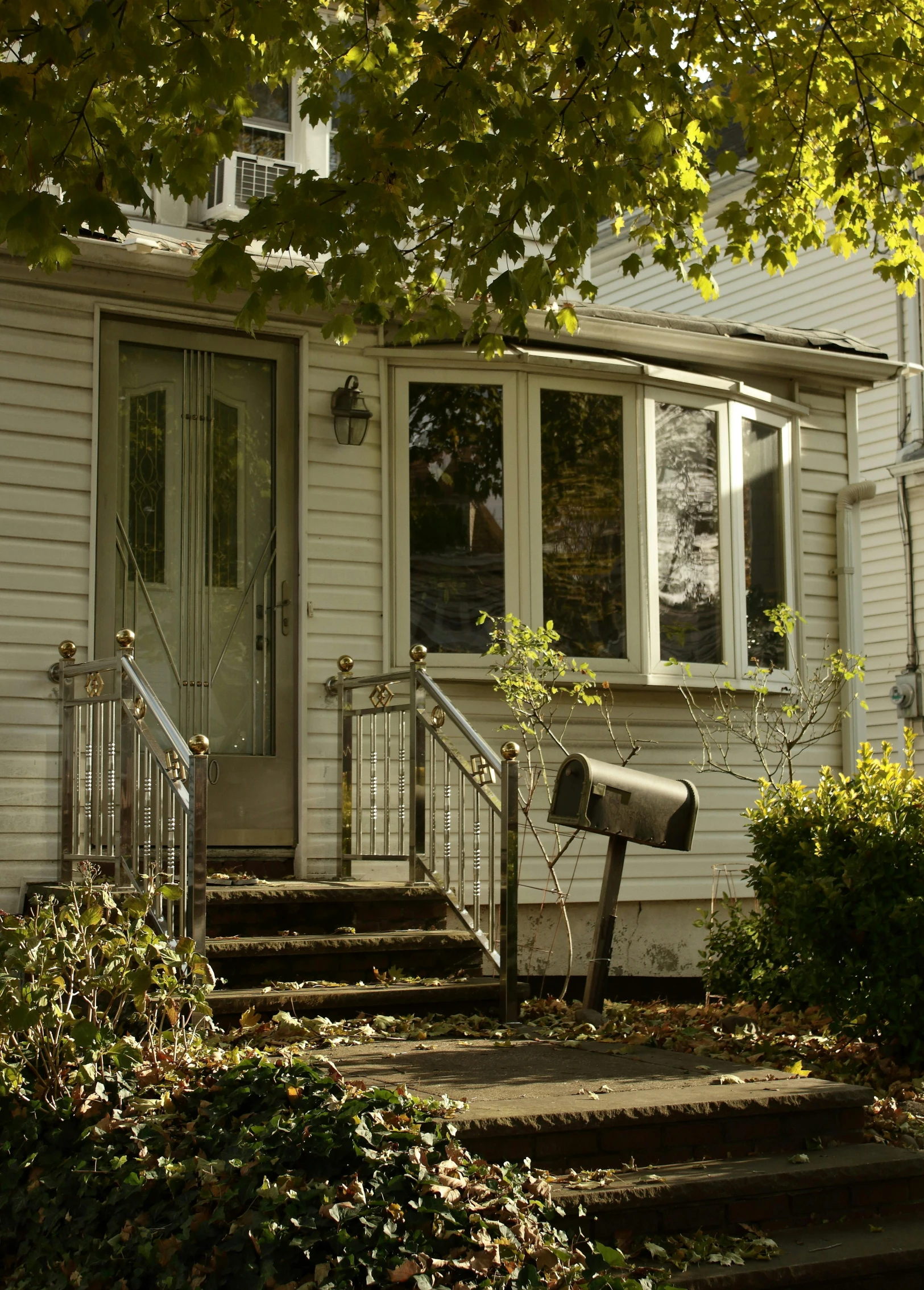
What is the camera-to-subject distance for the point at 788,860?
6.46 m

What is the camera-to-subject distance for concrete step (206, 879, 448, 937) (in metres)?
6.51

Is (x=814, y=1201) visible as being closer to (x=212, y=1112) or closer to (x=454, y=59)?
(x=212, y=1112)

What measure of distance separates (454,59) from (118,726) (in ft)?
10.7

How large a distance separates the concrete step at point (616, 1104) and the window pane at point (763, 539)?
432cm

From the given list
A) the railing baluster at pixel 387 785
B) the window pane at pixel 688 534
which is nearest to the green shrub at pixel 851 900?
the railing baluster at pixel 387 785

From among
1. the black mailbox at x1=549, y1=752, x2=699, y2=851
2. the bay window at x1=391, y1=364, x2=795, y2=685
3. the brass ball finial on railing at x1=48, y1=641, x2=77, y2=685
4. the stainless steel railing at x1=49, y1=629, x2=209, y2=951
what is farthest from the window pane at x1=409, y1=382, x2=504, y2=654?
the black mailbox at x1=549, y1=752, x2=699, y2=851

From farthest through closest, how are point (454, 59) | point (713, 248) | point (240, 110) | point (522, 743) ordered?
point (522, 743) → point (713, 248) → point (240, 110) → point (454, 59)

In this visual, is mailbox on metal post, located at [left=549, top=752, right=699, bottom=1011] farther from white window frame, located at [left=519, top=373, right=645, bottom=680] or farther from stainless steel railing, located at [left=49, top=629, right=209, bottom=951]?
white window frame, located at [left=519, top=373, right=645, bottom=680]

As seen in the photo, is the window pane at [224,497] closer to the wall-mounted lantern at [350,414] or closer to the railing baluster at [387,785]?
the wall-mounted lantern at [350,414]

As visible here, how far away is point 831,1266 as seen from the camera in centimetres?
397

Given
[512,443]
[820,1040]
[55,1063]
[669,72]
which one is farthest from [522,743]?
[55,1063]

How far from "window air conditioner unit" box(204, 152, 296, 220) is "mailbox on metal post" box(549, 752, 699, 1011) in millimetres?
4779

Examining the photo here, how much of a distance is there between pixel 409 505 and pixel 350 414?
2.05 feet

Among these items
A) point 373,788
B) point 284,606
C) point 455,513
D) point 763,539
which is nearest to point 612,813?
point 373,788
